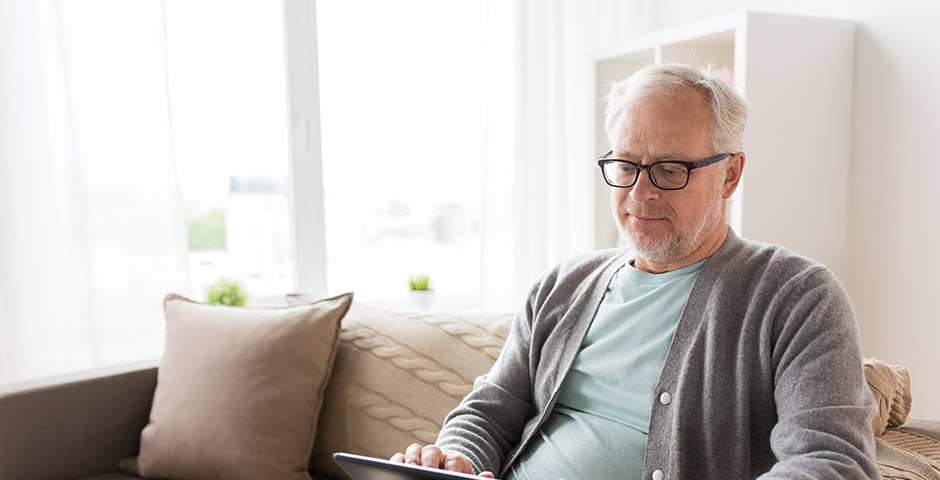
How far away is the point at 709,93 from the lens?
4.30 ft

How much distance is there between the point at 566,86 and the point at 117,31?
5.44 ft

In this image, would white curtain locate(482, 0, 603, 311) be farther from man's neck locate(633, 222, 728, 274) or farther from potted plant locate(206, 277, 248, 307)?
man's neck locate(633, 222, 728, 274)

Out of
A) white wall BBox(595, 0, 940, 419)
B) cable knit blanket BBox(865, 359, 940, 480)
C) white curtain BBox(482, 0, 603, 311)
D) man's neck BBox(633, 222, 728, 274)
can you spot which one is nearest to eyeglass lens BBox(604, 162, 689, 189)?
man's neck BBox(633, 222, 728, 274)

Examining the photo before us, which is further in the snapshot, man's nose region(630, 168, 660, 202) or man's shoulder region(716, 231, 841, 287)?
man's nose region(630, 168, 660, 202)

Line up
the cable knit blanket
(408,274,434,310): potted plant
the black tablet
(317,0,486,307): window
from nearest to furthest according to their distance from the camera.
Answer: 1. the black tablet
2. the cable knit blanket
3. (408,274,434,310): potted plant
4. (317,0,486,307): window

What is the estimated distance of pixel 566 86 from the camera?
3098mm

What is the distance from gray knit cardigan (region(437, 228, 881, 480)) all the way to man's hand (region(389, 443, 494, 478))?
74mm

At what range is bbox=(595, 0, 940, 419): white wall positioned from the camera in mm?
1964

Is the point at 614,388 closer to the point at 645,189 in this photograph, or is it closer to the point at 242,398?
the point at 645,189

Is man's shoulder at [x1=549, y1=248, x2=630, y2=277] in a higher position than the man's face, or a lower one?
lower

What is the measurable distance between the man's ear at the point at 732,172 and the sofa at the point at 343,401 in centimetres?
68

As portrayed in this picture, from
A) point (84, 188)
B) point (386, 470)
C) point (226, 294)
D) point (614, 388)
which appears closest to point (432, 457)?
point (386, 470)

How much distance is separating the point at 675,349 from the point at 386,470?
0.54m

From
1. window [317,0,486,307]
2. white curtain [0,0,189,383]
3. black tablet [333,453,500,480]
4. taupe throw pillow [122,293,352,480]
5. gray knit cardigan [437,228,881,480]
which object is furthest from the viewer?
window [317,0,486,307]
